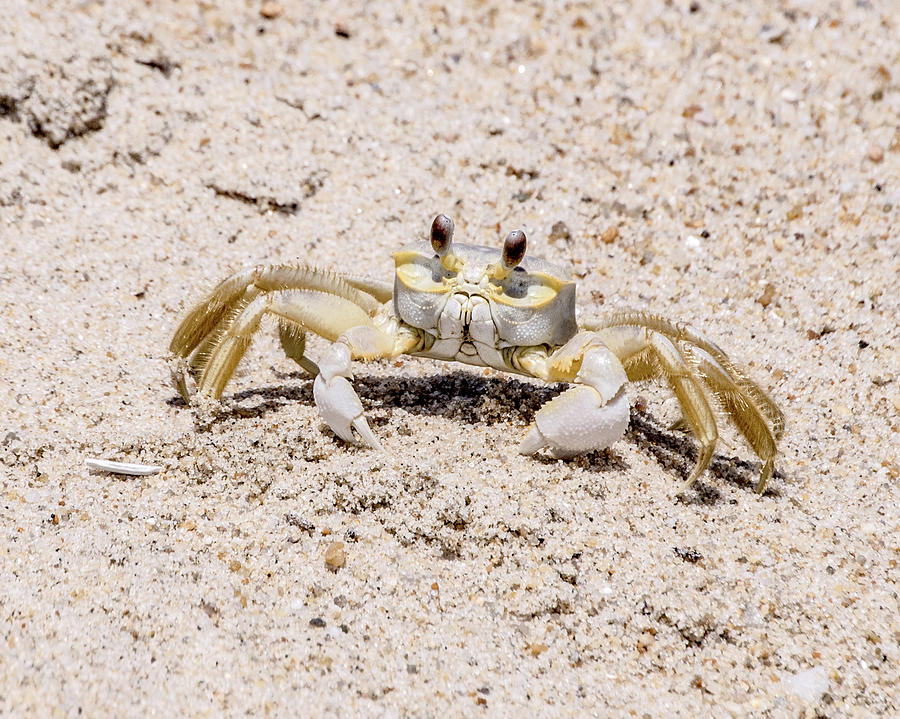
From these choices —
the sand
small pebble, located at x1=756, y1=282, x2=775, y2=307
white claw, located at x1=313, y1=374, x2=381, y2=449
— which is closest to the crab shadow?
the sand

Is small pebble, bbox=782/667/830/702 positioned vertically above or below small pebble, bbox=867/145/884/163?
below

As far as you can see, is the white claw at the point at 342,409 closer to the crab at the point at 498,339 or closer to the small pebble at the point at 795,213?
the crab at the point at 498,339

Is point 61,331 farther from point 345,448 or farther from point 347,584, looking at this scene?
point 347,584

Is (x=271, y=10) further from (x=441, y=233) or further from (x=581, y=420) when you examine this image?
(x=581, y=420)

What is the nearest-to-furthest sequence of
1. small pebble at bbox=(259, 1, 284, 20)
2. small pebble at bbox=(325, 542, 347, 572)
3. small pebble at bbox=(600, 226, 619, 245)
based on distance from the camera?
small pebble at bbox=(325, 542, 347, 572) < small pebble at bbox=(600, 226, 619, 245) < small pebble at bbox=(259, 1, 284, 20)

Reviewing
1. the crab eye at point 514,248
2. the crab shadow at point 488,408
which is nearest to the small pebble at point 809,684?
the crab shadow at point 488,408

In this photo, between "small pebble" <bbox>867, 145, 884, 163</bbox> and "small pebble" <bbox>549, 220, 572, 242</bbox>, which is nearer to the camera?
"small pebble" <bbox>549, 220, 572, 242</bbox>

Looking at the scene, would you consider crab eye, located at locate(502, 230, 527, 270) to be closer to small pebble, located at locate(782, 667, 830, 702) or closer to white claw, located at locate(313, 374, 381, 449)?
white claw, located at locate(313, 374, 381, 449)
